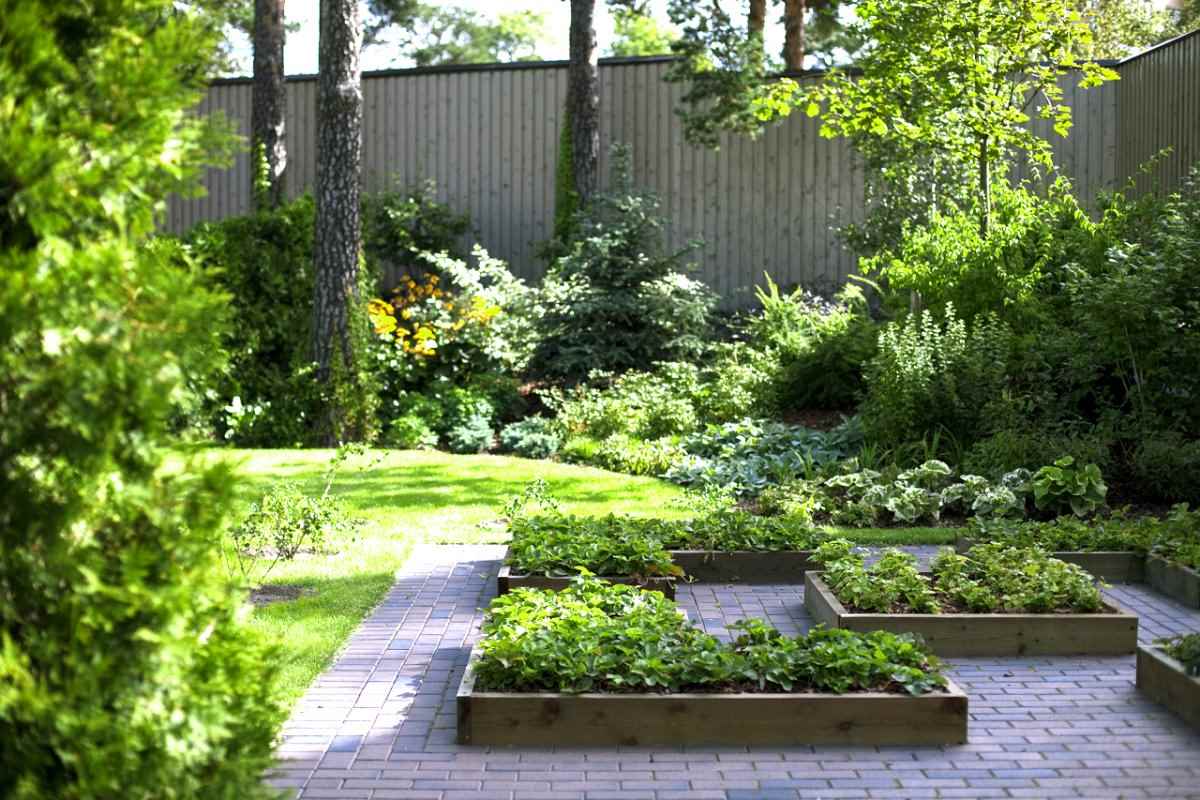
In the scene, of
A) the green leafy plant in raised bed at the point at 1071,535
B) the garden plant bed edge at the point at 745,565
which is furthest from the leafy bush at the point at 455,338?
the green leafy plant in raised bed at the point at 1071,535

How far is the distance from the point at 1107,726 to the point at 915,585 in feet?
4.69

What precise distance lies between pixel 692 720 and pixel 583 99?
13.4 meters

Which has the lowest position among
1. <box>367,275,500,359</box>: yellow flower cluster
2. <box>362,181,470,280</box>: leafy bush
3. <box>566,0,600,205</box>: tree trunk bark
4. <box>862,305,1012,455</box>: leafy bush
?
<box>862,305,1012,455</box>: leafy bush

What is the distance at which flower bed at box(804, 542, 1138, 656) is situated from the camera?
19.9ft

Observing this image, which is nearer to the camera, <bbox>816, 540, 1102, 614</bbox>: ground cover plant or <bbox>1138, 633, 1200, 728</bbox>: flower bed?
<bbox>1138, 633, 1200, 728</bbox>: flower bed

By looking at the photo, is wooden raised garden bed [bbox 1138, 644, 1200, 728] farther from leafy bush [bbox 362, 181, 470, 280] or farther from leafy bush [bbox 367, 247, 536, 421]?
leafy bush [bbox 362, 181, 470, 280]

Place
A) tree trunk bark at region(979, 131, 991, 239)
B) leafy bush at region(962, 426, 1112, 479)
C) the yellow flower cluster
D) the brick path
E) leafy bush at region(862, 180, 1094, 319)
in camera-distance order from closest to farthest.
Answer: the brick path < leafy bush at region(962, 426, 1112, 479) < leafy bush at region(862, 180, 1094, 319) < tree trunk bark at region(979, 131, 991, 239) < the yellow flower cluster

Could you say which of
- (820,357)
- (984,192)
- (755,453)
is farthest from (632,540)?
(984,192)

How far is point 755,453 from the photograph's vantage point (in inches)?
467

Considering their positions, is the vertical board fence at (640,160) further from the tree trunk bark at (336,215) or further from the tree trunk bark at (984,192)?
the tree trunk bark at (984,192)

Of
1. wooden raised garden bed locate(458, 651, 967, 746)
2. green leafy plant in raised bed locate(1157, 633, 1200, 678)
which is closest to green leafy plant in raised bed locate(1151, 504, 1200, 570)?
green leafy plant in raised bed locate(1157, 633, 1200, 678)

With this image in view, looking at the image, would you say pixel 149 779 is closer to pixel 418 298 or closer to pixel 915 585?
pixel 915 585

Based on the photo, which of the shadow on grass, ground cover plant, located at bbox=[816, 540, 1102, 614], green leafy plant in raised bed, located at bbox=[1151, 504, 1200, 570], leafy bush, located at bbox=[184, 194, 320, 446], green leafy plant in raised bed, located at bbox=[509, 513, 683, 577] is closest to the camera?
the shadow on grass

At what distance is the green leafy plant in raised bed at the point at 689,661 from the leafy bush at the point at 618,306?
942cm
